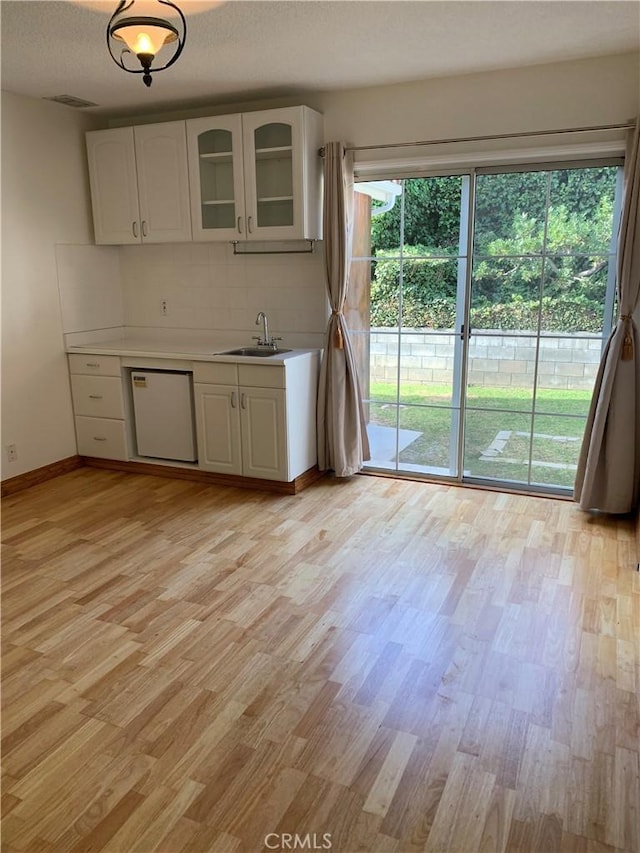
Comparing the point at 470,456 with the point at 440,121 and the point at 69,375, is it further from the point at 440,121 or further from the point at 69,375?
the point at 69,375

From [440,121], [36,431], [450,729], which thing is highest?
[440,121]

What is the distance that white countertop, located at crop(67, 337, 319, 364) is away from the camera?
4250 mm

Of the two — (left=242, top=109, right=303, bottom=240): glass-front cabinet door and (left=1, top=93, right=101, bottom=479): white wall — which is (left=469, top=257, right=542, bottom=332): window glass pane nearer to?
(left=242, top=109, right=303, bottom=240): glass-front cabinet door

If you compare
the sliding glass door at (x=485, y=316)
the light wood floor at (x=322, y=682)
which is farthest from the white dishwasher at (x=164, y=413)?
the sliding glass door at (x=485, y=316)

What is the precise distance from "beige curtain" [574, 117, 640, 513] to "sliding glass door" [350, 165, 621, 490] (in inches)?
10.2

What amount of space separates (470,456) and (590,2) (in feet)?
8.63

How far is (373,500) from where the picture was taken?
420cm

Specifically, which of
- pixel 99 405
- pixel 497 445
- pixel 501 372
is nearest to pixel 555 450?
pixel 497 445

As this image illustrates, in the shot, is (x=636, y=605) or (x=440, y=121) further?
(x=440, y=121)

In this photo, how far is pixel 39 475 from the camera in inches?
183

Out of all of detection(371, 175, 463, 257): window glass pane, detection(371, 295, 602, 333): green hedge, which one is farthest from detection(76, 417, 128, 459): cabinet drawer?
detection(371, 175, 463, 257): window glass pane

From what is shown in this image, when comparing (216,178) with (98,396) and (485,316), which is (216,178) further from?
(485,316)

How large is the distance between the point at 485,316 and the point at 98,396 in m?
2.84

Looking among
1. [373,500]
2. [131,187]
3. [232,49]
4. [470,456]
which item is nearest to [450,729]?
[373,500]
